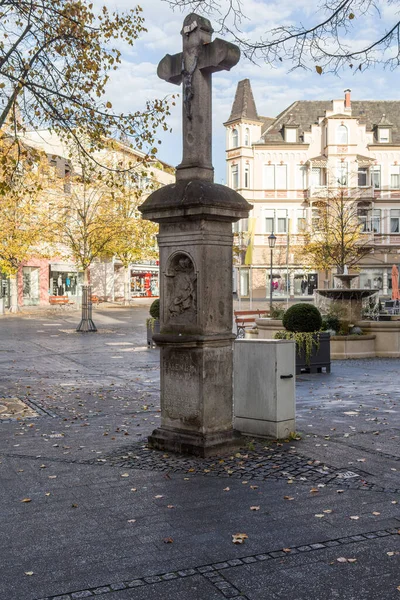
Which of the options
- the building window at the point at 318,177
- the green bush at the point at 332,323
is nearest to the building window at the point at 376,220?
the building window at the point at 318,177

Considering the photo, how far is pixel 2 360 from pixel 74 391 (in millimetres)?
5985

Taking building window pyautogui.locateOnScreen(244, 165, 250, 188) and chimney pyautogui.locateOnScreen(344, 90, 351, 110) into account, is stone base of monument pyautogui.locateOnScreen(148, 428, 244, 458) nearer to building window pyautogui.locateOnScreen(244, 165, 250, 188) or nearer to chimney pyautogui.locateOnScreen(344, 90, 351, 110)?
building window pyautogui.locateOnScreen(244, 165, 250, 188)

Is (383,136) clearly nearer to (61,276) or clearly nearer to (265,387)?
(61,276)

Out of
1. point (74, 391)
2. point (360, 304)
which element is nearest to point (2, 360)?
point (74, 391)

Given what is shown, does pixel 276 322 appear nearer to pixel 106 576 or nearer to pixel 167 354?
pixel 167 354

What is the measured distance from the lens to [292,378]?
8.04 m

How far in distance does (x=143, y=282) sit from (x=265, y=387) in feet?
215

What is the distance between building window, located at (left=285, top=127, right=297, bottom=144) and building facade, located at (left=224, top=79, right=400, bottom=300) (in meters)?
0.06

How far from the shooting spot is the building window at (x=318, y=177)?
189 feet

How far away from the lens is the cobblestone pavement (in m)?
4.09

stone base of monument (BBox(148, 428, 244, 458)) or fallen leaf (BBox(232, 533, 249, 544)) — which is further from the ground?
stone base of monument (BBox(148, 428, 244, 458))

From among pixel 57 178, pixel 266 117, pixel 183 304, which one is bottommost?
pixel 183 304

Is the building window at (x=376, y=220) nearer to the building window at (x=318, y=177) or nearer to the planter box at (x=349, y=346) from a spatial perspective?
the building window at (x=318, y=177)

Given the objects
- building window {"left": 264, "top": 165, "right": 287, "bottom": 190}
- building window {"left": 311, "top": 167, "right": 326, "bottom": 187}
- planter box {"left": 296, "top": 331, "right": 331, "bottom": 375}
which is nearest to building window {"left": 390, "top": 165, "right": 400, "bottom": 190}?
building window {"left": 311, "top": 167, "right": 326, "bottom": 187}
